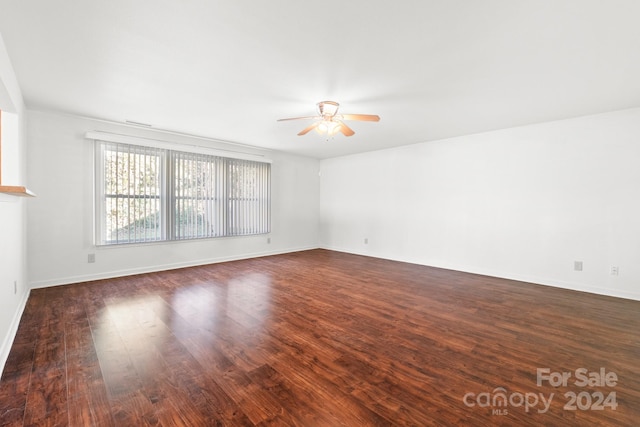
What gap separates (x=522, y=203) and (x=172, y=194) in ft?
18.9

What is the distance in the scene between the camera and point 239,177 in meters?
5.65

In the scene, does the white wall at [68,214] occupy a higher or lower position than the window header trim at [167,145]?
lower

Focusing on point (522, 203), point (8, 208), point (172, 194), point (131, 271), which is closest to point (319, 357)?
point (8, 208)

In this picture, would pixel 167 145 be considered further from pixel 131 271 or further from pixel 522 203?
pixel 522 203

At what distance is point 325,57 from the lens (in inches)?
90.4

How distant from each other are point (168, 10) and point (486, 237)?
201 inches

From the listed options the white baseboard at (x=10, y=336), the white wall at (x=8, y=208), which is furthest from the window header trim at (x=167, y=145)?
the white baseboard at (x=10, y=336)

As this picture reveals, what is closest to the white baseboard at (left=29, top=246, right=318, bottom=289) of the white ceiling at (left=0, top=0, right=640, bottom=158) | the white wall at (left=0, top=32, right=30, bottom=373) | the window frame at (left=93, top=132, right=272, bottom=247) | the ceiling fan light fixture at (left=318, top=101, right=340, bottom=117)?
the window frame at (left=93, top=132, right=272, bottom=247)

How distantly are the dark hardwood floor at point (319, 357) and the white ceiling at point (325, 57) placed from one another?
241 centimetres

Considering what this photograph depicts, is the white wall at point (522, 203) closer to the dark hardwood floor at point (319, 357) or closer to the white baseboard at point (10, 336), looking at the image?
the dark hardwood floor at point (319, 357)

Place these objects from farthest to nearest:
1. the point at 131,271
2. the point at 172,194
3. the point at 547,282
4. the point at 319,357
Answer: the point at 172,194, the point at 131,271, the point at 547,282, the point at 319,357

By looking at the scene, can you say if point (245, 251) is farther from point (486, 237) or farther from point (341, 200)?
point (486, 237)

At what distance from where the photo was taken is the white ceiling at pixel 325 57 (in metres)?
1.76

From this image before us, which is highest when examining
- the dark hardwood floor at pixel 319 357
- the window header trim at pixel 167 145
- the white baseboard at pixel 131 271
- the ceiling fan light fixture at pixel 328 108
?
the ceiling fan light fixture at pixel 328 108
